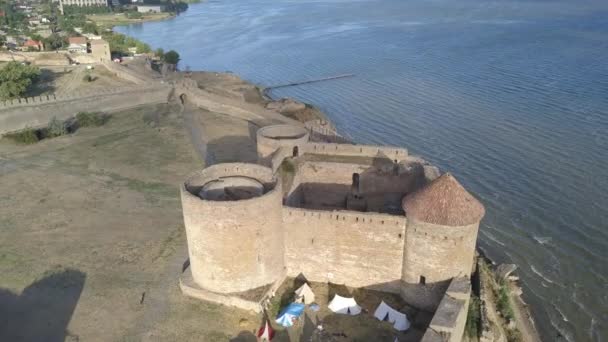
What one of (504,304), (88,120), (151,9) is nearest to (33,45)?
(88,120)

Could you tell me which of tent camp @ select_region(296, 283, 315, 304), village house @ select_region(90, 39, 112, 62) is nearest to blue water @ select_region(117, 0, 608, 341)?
tent camp @ select_region(296, 283, 315, 304)

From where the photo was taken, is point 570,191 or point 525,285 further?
point 570,191

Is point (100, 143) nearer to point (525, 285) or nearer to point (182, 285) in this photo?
point (182, 285)

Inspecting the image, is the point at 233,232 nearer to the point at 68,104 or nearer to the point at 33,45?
the point at 68,104

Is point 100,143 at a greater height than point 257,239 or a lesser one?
lesser

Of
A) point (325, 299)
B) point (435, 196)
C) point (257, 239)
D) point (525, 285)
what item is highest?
point (435, 196)

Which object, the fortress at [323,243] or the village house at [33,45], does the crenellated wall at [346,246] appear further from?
the village house at [33,45]

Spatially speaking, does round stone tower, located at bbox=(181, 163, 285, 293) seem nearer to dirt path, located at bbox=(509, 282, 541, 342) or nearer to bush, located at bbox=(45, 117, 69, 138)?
dirt path, located at bbox=(509, 282, 541, 342)

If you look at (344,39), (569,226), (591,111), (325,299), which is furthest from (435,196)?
(344,39)

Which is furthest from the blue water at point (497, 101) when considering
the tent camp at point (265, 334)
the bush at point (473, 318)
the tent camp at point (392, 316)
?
the tent camp at point (265, 334)
